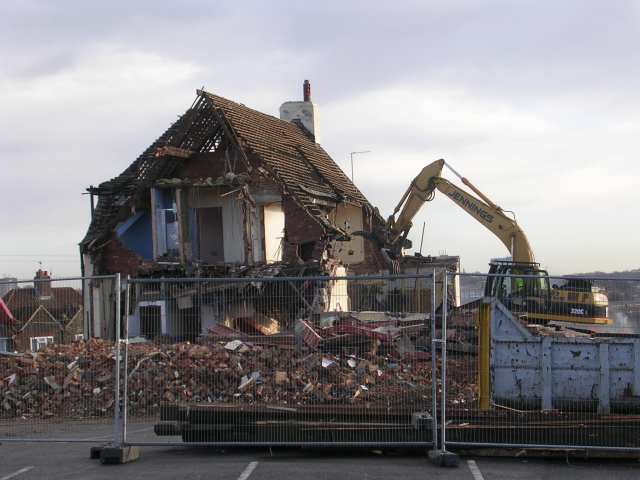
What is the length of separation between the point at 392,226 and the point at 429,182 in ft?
6.51

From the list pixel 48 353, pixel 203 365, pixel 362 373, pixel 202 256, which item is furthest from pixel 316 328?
pixel 202 256

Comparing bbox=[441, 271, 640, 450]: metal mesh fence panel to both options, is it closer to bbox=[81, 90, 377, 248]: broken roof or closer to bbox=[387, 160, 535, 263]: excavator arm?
bbox=[387, 160, 535, 263]: excavator arm

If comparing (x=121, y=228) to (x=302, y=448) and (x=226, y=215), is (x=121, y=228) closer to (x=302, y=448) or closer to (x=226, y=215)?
(x=226, y=215)

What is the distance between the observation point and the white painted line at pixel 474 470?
877cm

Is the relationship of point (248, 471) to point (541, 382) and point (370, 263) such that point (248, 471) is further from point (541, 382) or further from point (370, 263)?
point (370, 263)

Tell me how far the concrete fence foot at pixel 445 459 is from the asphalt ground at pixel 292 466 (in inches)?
2.5

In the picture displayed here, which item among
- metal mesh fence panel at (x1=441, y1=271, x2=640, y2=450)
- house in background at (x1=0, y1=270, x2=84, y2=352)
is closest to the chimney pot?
house in background at (x1=0, y1=270, x2=84, y2=352)

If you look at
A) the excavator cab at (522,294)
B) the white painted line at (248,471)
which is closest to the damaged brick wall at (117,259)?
the excavator cab at (522,294)

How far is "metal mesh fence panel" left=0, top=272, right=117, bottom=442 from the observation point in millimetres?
13188

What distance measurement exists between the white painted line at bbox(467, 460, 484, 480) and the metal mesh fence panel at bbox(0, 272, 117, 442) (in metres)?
5.93

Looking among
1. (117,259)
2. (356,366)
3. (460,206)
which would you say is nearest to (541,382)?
(356,366)

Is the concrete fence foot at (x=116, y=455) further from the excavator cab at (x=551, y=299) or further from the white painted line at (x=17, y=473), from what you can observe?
the excavator cab at (x=551, y=299)

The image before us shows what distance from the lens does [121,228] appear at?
1057 inches

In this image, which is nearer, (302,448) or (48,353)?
(302,448)
